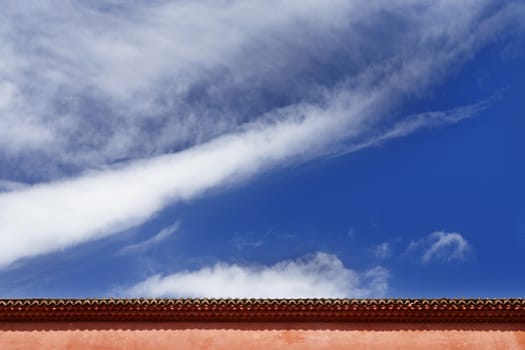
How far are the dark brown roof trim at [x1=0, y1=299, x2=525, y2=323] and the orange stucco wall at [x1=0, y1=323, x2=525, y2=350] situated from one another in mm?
153

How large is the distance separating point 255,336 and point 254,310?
0.57m

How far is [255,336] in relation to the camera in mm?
13836

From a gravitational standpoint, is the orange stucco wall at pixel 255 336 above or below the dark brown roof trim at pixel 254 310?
below

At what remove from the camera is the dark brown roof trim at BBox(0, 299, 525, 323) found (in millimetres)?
13703

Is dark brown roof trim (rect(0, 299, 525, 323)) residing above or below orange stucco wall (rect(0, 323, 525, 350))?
above

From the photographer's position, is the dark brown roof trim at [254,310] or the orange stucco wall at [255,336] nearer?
the orange stucco wall at [255,336]

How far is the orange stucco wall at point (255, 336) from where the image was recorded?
534 inches

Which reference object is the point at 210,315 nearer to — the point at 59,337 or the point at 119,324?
the point at 119,324

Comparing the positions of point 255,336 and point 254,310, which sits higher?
point 254,310

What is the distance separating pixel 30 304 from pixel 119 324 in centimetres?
201

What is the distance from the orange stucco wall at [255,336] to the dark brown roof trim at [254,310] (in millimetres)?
153

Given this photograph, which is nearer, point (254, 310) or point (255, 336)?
point (255, 336)

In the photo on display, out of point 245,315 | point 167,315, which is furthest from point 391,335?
point 167,315

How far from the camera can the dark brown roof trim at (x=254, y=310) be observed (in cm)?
1370
